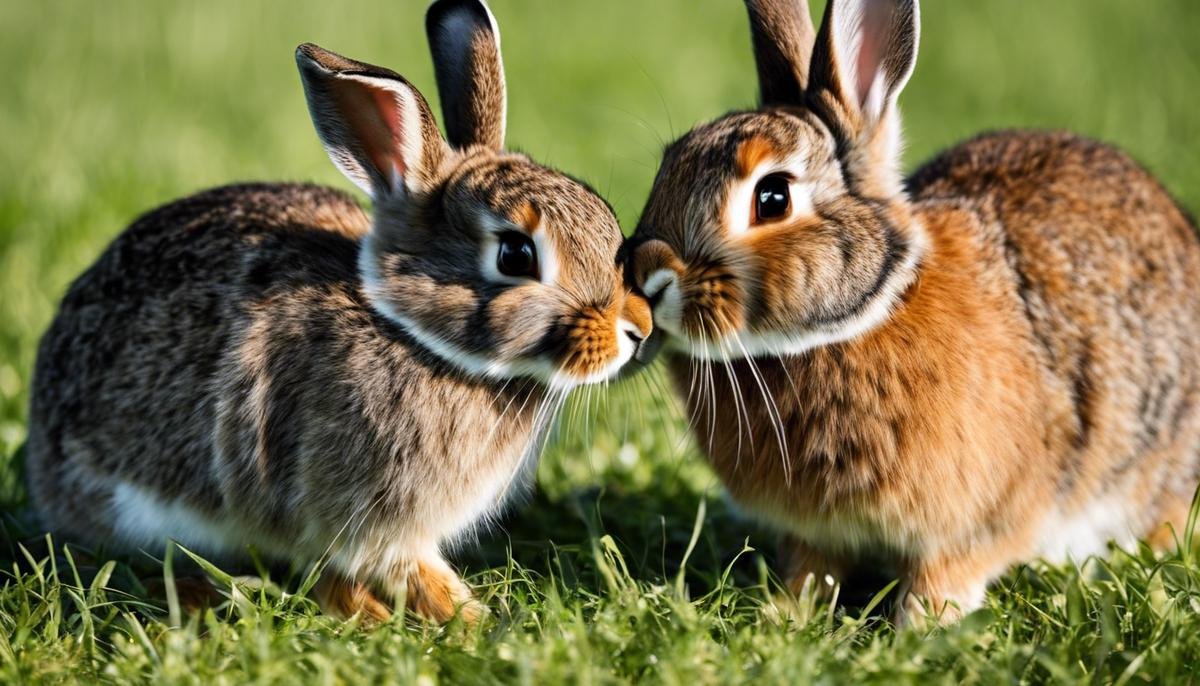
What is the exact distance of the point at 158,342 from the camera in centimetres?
332

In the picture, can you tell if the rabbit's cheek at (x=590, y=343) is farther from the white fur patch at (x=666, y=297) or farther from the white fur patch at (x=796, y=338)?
the white fur patch at (x=796, y=338)

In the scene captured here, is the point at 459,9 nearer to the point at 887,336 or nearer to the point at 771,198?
the point at 771,198

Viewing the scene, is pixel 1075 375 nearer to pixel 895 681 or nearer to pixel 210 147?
pixel 895 681

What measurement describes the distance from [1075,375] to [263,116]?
4998 millimetres

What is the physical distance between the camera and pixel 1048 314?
11.0 feet

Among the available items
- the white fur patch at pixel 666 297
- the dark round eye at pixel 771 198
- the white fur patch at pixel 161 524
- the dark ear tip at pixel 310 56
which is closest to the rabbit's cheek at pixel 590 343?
the white fur patch at pixel 666 297

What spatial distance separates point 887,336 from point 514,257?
3.01 ft

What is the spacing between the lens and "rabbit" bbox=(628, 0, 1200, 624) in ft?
9.82

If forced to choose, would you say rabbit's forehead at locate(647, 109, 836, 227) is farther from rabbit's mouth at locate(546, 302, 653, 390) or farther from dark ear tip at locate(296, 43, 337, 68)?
dark ear tip at locate(296, 43, 337, 68)

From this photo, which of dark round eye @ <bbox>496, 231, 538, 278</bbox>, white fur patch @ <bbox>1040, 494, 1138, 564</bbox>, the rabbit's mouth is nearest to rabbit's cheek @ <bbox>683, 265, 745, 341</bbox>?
the rabbit's mouth

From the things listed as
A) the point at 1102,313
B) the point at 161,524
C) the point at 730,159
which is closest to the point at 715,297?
the point at 730,159

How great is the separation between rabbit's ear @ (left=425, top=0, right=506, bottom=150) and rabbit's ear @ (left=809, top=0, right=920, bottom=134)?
0.82 meters

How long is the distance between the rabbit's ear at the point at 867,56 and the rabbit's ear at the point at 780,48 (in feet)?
0.48

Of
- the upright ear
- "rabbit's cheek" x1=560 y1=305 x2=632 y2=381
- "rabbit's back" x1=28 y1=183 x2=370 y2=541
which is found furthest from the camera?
"rabbit's back" x1=28 y1=183 x2=370 y2=541
